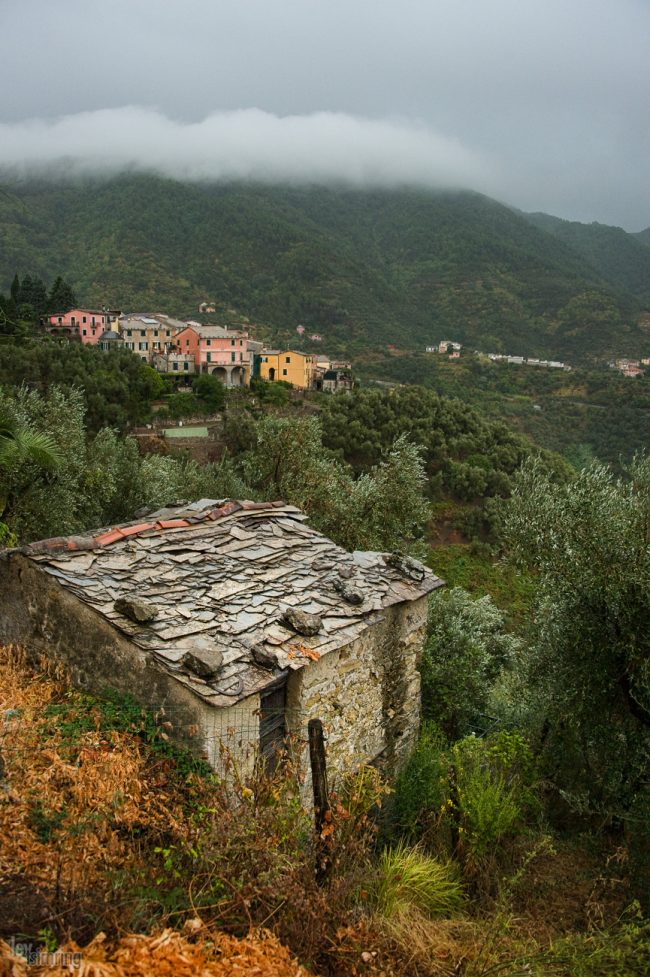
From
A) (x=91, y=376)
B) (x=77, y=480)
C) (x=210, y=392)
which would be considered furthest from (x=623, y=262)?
(x=77, y=480)

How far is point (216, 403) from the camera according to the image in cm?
5931

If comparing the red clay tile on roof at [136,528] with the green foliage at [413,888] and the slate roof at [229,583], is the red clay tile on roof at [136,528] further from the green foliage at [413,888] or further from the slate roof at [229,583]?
the green foliage at [413,888]

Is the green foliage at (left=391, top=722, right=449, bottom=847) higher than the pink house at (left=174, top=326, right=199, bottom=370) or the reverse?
the reverse

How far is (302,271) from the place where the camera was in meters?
134

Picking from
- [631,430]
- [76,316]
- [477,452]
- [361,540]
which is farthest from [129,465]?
[631,430]

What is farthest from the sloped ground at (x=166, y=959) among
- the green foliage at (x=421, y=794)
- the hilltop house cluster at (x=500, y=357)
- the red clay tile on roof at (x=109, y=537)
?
the hilltop house cluster at (x=500, y=357)

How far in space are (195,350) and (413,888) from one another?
233ft

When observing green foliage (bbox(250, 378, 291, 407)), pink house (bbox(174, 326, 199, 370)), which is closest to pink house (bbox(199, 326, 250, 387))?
pink house (bbox(174, 326, 199, 370))

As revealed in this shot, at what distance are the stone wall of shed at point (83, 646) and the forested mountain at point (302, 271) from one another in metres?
105

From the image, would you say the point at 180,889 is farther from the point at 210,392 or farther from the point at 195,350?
the point at 195,350

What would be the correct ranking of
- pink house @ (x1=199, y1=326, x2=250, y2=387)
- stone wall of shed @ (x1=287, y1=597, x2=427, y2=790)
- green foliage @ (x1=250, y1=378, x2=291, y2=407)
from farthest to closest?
pink house @ (x1=199, y1=326, x2=250, y2=387), green foliage @ (x1=250, y1=378, x2=291, y2=407), stone wall of shed @ (x1=287, y1=597, x2=427, y2=790)

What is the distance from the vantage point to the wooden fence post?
575 cm

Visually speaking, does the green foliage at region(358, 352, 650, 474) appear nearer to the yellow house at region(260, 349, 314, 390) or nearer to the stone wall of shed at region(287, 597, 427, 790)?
the yellow house at region(260, 349, 314, 390)

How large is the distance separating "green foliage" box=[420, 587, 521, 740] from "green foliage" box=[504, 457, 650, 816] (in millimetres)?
3086
